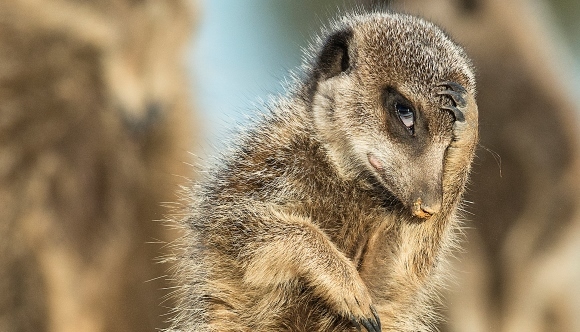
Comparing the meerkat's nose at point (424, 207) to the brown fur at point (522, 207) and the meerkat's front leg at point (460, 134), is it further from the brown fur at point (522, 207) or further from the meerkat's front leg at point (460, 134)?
the brown fur at point (522, 207)

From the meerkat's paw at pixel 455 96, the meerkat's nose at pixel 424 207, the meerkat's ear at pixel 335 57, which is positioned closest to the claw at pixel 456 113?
the meerkat's paw at pixel 455 96

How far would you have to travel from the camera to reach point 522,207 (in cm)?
447

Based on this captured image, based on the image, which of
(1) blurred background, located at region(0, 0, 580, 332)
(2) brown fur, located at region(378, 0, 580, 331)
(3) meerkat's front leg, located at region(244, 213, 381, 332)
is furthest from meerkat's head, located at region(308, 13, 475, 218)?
(2) brown fur, located at region(378, 0, 580, 331)

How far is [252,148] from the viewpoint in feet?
5.85

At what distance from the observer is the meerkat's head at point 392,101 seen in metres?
1.38

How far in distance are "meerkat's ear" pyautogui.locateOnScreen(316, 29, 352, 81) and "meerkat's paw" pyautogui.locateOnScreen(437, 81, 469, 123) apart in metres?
0.25

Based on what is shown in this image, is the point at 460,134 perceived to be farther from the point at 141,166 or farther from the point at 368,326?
the point at 141,166

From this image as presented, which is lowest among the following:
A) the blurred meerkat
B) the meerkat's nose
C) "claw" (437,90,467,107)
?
the blurred meerkat

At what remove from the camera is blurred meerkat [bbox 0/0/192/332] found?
3668 mm

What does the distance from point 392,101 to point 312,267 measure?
327 mm

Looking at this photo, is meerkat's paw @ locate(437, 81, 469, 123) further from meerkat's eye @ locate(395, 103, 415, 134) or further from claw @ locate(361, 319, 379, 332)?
claw @ locate(361, 319, 379, 332)

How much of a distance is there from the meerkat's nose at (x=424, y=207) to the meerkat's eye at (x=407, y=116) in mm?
115

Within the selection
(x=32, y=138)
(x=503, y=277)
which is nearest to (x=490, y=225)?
(x=503, y=277)

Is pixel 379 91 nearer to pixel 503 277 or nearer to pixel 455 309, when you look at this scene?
pixel 455 309
